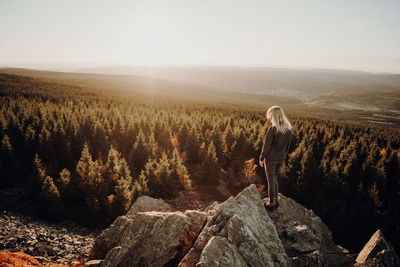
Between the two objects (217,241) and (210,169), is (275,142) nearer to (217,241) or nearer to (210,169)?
(217,241)

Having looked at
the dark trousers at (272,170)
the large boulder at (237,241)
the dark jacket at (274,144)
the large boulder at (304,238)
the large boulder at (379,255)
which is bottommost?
the large boulder at (304,238)

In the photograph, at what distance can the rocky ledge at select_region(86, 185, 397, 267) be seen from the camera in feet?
14.5

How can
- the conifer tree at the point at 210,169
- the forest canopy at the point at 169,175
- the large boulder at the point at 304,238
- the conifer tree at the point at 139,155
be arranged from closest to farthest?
the large boulder at the point at 304,238, the forest canopy at the point at 169,175, the conifer tree at the point at 210,169, the conifer tree at the point at 139,155

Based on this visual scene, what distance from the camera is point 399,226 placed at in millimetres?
8430

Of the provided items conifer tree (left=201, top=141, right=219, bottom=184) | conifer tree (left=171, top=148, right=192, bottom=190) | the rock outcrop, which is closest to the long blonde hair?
the rock outcrop

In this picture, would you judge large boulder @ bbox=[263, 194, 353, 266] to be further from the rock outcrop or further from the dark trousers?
the dark trousers

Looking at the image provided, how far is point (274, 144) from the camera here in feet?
20.6

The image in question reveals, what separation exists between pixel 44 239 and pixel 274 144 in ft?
30.7

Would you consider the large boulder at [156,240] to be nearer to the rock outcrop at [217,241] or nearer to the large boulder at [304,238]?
the rock outcrop at [217,241]

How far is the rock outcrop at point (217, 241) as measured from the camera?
174 inches

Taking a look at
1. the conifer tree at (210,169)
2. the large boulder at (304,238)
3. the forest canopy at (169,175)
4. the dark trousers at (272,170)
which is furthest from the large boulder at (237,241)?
the conifer tree at (210,169)

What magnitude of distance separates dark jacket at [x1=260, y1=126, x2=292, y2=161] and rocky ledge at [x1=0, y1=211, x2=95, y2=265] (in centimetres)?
752

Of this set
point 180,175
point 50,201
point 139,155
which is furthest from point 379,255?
point 139,155

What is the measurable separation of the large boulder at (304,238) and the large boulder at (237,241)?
2.46 feet
